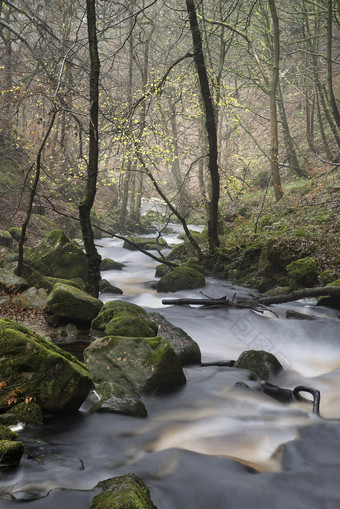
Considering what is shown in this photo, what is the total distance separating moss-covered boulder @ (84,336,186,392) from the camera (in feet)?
15.9

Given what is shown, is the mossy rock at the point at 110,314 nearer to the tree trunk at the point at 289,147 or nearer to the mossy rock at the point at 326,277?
the mossy rock at the point at 326,277

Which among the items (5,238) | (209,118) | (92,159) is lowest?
(5,238)

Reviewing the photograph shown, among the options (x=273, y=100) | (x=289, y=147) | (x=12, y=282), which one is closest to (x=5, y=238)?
(x=12, y=282)

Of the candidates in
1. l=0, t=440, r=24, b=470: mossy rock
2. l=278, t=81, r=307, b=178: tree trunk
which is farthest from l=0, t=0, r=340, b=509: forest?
l=278, t=81, r=307, b=178: tree trunk

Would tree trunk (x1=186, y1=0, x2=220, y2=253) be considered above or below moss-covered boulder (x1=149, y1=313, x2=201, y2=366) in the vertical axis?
above

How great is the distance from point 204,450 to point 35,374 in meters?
1.88

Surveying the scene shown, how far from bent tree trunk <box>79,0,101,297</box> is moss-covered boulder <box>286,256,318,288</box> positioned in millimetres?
4854

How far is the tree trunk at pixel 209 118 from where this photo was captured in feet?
31.6

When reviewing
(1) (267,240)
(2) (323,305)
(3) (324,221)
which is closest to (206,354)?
(2) (323,305)

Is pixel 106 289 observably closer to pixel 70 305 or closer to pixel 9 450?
pixel 70 305

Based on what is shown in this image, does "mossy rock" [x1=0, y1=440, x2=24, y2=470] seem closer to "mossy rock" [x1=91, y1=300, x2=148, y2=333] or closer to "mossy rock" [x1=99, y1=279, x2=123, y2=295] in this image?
"mossy rock" [x1=91, y1=300, x2=148, y2=333]

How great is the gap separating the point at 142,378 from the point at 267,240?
24.0ft

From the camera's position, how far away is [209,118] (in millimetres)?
→ 10461

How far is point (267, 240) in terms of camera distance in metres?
11.1
